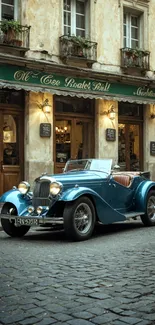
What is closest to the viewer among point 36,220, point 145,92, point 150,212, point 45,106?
point 36,220

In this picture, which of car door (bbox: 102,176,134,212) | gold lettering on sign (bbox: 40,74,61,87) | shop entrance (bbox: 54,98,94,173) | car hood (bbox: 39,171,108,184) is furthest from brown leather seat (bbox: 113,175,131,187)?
shop entrance (bbox: 54,98,94,173)

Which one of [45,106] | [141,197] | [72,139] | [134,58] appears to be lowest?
[141,197]

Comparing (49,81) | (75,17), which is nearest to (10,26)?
(49,81)

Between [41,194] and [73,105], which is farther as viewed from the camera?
[73,105]

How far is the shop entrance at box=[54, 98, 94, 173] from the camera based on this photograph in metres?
15.2

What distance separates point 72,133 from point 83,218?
26.6 ft

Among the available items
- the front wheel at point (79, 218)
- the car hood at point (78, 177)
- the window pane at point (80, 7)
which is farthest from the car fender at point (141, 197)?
the window pane at point (80, 7)

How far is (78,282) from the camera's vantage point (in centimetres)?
464

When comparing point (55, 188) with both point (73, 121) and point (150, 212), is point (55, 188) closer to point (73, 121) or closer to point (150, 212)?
point (150, 212)

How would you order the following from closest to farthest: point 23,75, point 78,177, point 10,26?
1. point 78,177
2. point 10,26
3. point 23,75

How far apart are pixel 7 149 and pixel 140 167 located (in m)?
6.21

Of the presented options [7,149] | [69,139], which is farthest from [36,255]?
[69,139]

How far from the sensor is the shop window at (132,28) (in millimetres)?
17266

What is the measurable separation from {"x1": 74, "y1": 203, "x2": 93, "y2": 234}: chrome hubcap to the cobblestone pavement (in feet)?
0.86
